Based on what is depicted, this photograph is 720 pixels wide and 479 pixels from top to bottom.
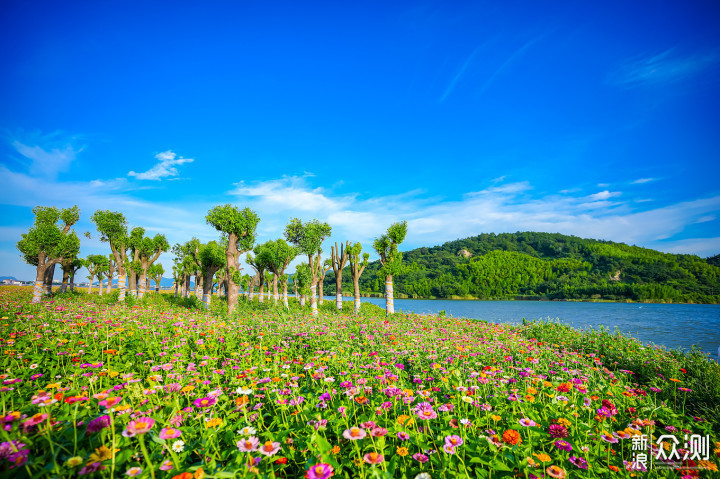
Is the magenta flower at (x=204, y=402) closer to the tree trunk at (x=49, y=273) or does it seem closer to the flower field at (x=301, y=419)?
the flower field at (x=301, y=419)

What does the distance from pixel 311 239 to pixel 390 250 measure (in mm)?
6612

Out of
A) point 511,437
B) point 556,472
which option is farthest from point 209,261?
point 556,472

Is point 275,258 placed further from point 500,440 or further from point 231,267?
point 500,440

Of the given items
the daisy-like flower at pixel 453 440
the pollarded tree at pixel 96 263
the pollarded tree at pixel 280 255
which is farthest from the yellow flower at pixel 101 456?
the pollarded tree at pixel 96 263

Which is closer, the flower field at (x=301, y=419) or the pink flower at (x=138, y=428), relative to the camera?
the pink flower at (x=138, y=428)

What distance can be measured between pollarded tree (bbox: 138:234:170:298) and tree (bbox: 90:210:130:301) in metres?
2.23

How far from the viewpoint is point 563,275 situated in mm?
96250

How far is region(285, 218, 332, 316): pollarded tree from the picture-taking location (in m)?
23.5

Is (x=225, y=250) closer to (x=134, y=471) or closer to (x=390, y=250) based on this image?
(x=390, y=250)

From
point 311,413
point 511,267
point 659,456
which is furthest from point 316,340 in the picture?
point 511,267

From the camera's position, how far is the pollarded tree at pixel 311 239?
23.5 metres

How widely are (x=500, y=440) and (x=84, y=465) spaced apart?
11.1 ft

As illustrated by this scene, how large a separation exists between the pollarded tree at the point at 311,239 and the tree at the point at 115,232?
14.0 meters

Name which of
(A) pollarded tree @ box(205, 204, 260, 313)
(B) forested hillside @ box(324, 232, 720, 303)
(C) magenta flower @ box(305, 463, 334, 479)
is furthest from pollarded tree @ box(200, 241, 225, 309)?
(B) forested hillside @ box(324, 232, 720, 303)
